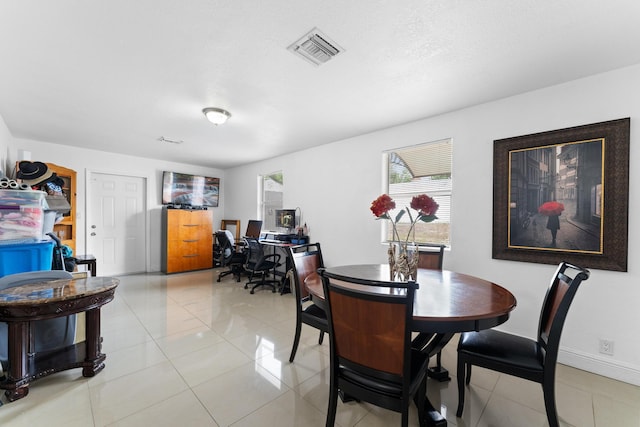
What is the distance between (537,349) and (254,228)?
16.4 ft

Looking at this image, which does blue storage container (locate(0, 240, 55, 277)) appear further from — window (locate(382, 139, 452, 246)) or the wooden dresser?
window (locate(382, 139, 452, 246))

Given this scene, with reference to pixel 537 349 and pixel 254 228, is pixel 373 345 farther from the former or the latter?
pixel 254 228

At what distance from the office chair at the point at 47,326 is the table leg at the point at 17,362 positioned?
0.26 m

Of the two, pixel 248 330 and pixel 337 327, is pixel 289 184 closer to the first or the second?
pixel 248 330

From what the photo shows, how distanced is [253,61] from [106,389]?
2704 millimetres

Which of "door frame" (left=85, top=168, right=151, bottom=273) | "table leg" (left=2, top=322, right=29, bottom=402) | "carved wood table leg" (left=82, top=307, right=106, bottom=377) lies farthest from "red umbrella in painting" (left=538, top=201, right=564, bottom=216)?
"door frame" (left=85, top=168, right=151, bottom=273)

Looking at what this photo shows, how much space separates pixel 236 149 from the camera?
496cm

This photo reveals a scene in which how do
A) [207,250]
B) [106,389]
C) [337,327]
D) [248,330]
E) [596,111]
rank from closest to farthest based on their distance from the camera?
[337,327] < [106,389] < [596,111] < [248,330] < [207,250]

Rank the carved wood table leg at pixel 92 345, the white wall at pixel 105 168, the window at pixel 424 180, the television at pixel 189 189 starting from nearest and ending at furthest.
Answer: the carved wood table leg at pixel 92 345
the window at pixel 424 180
the white wall at pixel 105 168
the television at pixel 189 189

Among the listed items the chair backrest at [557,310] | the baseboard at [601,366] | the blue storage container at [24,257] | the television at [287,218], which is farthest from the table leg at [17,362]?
the baseboard at [601,366]

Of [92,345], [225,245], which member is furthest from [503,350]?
[225,245]

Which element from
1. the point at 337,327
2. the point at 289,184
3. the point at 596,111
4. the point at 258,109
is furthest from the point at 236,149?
the point at 596,111

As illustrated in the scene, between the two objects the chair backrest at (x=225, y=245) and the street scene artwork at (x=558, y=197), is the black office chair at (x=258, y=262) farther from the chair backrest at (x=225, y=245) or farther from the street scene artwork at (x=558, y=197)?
the street scene artwork at (x=558, y=197)

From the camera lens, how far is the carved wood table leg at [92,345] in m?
2.09
